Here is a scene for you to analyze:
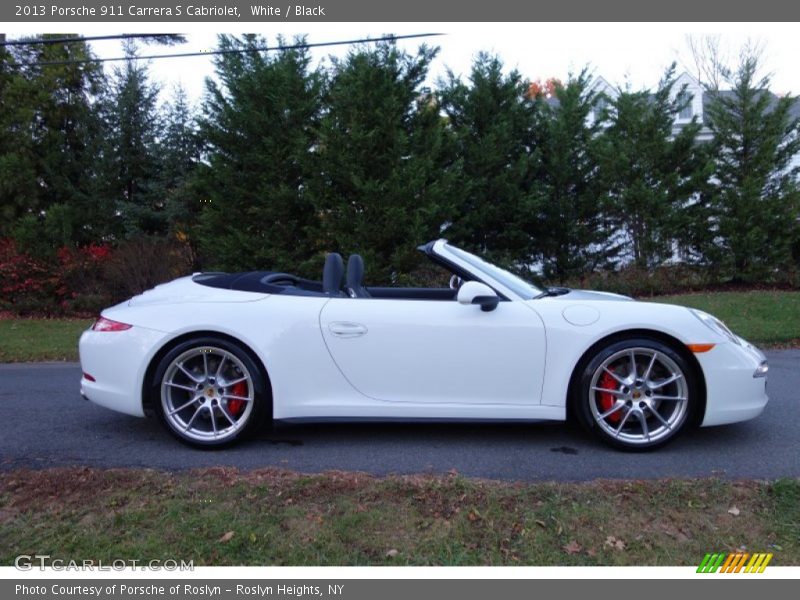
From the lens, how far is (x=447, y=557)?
8.69 ft

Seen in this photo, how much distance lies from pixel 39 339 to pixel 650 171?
11578mm

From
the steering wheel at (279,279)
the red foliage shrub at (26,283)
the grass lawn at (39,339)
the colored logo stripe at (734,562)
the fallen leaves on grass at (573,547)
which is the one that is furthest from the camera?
the red foliage shrub at (26,283)

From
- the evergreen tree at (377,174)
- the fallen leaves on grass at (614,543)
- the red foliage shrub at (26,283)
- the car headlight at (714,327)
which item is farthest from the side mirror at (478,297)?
the red foliage shrub at (26,283)

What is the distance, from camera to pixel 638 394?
394 cm

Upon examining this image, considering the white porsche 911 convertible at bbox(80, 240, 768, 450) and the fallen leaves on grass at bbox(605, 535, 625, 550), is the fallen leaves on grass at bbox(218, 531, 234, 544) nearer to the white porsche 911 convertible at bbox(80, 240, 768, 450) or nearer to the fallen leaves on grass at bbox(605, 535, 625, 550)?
the white porsche 911 convertible at bbox(80, 240, 768, 450)

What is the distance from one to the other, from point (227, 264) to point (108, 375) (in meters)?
8.15

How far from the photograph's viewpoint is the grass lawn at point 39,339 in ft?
27.7

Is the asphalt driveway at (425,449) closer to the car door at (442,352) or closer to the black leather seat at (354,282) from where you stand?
the car door at (442,352)

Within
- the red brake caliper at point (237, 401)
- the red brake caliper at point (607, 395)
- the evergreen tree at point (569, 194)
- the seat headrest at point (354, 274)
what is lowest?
the red brake caliper at point (237, 401)

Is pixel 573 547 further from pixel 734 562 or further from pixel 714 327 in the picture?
pixel 714 327

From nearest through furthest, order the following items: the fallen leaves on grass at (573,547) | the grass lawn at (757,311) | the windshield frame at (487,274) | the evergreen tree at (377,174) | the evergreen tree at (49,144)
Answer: the fallen leaves on grass at (573,547) → the windshield frame at (487,274) → the grass lawn at (757,311) → the evergreen tree at (377,174) → the evergreen tree at (49,144)

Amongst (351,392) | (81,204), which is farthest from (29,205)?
(351,392)

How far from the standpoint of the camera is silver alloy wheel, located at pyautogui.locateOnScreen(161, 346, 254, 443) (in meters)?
4.07

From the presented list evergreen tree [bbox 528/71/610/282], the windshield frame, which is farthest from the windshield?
evergreen tree [bbox 528/71/610/282]
